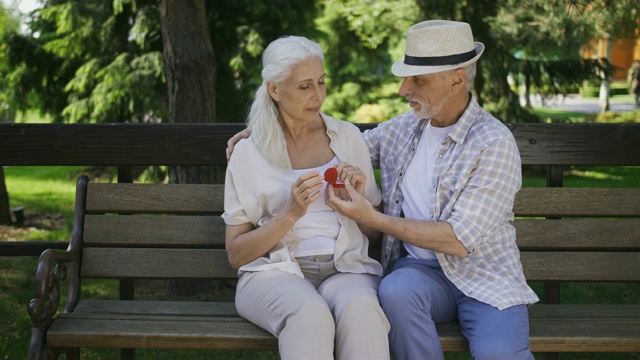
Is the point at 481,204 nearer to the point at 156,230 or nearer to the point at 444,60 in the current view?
the point at 444,60

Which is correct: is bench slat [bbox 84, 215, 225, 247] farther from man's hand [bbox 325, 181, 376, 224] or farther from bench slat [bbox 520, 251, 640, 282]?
bench slat [bbox 520, 251, 640, 282]

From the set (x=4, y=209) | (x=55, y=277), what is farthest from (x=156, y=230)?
(x=4, y=209)

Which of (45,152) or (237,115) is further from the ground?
(45,152)

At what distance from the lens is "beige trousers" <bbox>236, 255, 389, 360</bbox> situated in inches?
109

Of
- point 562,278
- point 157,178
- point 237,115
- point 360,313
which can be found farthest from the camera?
point 157,178

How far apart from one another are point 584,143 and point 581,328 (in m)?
0.98

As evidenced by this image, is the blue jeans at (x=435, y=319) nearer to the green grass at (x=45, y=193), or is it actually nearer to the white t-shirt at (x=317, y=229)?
the white t-shirt at (x=317, y=229)

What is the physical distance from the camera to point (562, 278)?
11.9 ft

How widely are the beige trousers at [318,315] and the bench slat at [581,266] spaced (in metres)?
0.90

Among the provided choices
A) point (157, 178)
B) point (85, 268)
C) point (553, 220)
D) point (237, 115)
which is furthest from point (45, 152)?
point (157, 178)

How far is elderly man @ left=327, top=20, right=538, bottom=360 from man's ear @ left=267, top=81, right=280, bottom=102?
520mm

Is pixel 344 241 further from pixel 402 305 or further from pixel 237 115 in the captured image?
pixel 237 115

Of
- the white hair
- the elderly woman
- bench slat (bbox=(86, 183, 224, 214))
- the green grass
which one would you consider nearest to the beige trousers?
the elderly woman

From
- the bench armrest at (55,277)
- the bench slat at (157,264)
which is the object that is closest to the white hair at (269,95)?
the bench slat at (157,264)
